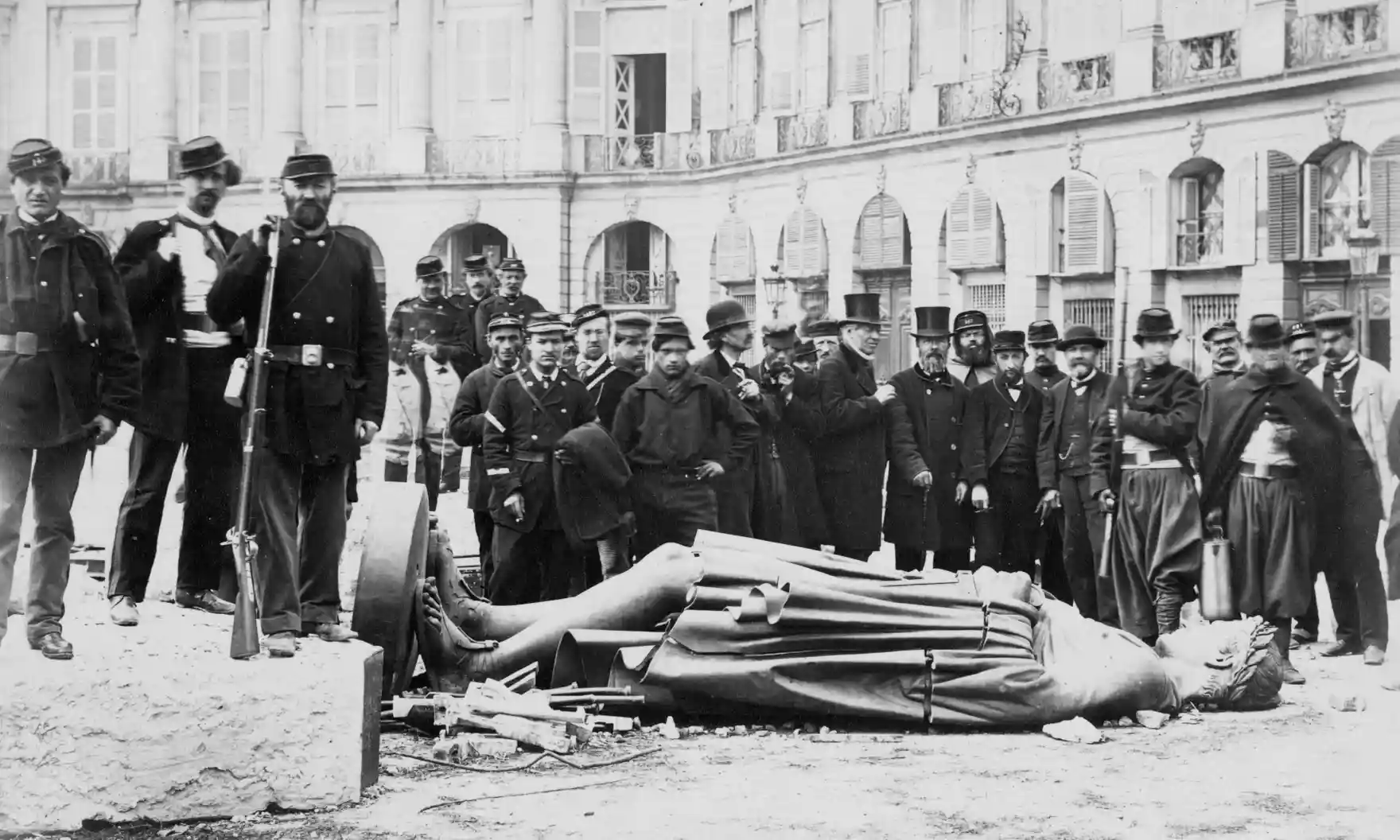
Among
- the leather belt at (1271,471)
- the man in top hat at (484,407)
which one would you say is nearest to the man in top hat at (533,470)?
the man in top hat at (484,407)

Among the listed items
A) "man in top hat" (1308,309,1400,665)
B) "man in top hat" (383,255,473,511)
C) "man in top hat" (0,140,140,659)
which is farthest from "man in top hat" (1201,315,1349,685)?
"man in top hat" (383,255,473,511)

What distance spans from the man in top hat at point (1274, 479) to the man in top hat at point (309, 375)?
4.78 meters

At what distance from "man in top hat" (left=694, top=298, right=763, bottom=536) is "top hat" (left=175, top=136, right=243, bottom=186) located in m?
3.57

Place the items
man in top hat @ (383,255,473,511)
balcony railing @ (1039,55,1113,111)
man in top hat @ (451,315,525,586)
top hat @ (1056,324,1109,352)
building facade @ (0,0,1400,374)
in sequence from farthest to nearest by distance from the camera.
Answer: balcony railing @ (1039,55,1113,111) → building facade @ (0,0,1400,374) → man in top hat @ (383,255,473,511) → top hat @ (1056,324,1109,352) → man in top hat @ (451,315,525,586)

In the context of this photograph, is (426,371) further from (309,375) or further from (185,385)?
(309,375)

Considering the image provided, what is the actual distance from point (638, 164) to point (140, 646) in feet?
96.8

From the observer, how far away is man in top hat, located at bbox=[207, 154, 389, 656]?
7.46 meters

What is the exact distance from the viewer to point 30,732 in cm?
614

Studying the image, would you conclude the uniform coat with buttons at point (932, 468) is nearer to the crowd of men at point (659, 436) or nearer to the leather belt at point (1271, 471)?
the crowd of men at point (659, 436)

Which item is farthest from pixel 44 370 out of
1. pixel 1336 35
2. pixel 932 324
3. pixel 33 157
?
pixel 1336 35

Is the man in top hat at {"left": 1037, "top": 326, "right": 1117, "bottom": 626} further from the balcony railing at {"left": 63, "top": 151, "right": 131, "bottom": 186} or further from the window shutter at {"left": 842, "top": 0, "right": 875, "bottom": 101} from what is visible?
the balcony railing at {"left": 63, "top": 151, "right": 131, "bottom": 186}

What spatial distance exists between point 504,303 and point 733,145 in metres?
18.5

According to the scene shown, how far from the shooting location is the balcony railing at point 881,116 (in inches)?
1142

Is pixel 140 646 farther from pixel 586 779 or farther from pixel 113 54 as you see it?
pixel 113 54
